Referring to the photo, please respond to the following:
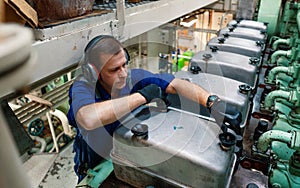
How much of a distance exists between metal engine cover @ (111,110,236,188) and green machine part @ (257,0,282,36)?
2789mm

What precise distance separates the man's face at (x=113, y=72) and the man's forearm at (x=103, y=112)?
0.25m

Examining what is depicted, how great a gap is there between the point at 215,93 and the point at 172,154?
650 millimetres

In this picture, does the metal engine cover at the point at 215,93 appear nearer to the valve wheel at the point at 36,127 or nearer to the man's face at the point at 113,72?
the man's face at the point at 113,72

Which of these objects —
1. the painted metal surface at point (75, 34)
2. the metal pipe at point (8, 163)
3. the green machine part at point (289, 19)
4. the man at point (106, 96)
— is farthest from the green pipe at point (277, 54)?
the metal pipe at point (8, 163)

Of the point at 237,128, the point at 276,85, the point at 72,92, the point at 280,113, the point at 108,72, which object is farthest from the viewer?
the point at 276,85

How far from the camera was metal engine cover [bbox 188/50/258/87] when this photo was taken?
5.45 feet

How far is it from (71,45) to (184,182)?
0.74m

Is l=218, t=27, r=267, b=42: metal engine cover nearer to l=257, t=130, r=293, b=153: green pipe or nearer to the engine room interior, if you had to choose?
the engine room interior

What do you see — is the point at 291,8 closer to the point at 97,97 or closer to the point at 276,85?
the point at 276,85

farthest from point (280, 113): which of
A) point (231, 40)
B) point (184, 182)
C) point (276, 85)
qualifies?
point (184, 182)

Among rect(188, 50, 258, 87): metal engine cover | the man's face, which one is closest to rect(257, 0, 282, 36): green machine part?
rect(188, 50, 258, 87): metal engine cover

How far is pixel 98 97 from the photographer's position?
1.23 meters

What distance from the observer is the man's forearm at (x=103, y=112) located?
0.99 m

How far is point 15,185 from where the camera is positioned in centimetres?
23
